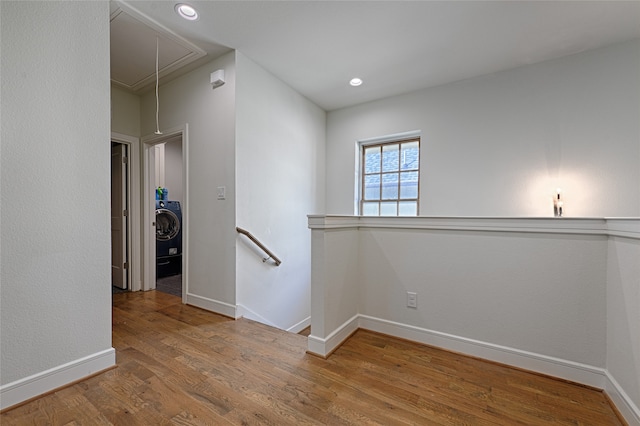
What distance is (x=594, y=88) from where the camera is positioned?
2662mm

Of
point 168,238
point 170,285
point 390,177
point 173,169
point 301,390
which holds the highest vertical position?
point 173,169

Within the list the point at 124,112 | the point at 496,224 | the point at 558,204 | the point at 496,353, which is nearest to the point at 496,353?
the point at 496,353

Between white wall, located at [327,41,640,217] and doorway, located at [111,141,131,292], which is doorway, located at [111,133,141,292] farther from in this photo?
white wall, located at [327,41,640,217]

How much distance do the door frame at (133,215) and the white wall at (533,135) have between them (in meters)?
3.25

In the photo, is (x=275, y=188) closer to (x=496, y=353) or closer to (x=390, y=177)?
(x=390, y=177)

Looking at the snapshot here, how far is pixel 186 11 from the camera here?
7.04 ft

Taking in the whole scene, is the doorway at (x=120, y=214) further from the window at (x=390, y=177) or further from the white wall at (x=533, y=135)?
the white wall at (x=533, y=135)

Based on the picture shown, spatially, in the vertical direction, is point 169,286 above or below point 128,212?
below

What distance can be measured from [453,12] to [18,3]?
280 centimetres

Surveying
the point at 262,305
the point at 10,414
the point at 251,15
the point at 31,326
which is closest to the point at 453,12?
the point at 251,15

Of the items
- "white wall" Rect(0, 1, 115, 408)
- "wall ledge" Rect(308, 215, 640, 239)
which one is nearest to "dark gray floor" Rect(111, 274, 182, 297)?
"white wall" Rect(0, 1, 115, 408)

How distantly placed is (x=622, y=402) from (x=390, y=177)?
117 inches

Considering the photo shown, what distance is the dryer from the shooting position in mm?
4516

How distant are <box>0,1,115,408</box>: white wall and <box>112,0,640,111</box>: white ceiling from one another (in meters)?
0.80
